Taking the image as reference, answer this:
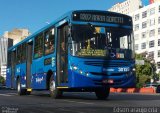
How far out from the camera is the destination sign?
1755cm

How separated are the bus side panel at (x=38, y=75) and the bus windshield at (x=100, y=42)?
3.76 metres

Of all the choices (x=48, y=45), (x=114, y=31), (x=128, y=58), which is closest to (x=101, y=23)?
(x=114, y=31)

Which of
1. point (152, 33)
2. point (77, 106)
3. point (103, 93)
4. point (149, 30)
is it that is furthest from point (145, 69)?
point (77, 106)

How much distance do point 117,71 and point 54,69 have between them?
9.41 ft

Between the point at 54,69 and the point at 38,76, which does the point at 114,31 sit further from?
the point at 38,76

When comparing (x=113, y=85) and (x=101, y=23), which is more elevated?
(x=101, y=23)

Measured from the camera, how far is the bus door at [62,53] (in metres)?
17.7

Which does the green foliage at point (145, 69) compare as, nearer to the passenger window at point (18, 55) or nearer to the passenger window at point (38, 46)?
the passenger window at point (18, 55)

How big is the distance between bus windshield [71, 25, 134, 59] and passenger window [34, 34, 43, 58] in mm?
4120

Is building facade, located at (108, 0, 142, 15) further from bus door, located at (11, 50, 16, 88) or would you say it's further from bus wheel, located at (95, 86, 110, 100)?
bus wheel, located at (95, 86, 110, 100)

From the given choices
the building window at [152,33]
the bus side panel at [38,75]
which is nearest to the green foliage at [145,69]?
the building window at [152,33]

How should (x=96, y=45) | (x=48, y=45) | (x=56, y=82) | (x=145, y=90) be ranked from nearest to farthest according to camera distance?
(x=96, y=45)
(x=56, y=82)
(x=48, y=45)
(x=145, y=90)

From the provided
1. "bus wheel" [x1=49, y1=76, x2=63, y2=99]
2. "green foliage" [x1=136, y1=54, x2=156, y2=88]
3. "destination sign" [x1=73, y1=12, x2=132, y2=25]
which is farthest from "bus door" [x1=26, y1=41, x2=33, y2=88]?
"green foliage" [x1=136, y1=54, x2=156, y2=88]

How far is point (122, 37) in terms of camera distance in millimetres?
17797
